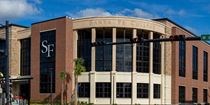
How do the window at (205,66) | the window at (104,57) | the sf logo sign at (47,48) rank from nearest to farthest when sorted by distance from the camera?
the window at (104,57) < the sf logo sign at (47,48) < the window at (205,66)

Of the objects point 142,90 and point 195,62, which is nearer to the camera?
point 142,90

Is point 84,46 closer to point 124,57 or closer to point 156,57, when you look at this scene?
point 124,57

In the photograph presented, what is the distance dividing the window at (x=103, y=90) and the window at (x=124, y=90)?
1.77m

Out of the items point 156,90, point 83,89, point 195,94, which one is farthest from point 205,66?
point 83,89

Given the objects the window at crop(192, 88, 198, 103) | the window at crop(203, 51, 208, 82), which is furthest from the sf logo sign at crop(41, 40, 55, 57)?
the window at crop(203, 51, 208, 82)

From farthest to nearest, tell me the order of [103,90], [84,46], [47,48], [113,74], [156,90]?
[156,90]
[47,48]
[84,46]
[103,90]
[113,74]

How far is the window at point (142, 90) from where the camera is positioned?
8288 cm

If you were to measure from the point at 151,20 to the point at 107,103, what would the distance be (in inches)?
684

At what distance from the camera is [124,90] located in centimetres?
8119

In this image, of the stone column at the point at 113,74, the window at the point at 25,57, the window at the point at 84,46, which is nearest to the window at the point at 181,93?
the stone column at the point at 113,74

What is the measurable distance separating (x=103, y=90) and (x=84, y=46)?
8.98 metres

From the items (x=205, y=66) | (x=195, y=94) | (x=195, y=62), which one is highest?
(x=195, y=62)

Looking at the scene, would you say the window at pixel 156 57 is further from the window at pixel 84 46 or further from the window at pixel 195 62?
the window at pixel 195 62

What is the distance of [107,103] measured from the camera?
263 ft
